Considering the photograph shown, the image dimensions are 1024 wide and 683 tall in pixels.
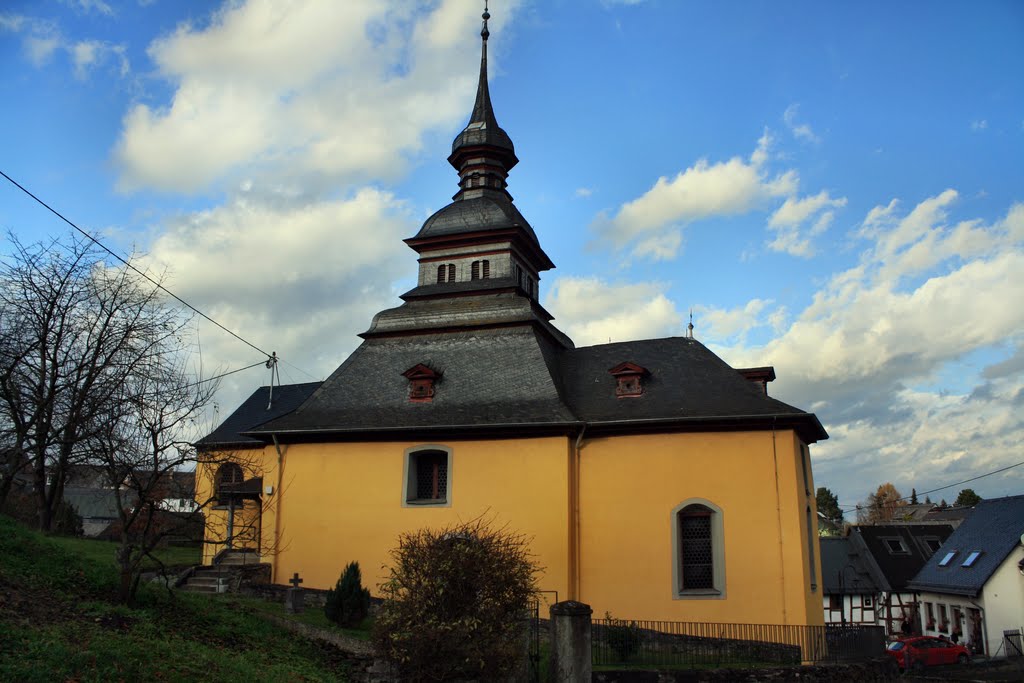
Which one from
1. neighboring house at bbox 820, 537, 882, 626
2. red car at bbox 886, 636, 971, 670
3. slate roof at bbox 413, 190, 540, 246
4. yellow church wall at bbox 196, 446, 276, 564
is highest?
slate roof at bbox 413, 190, 540, 246

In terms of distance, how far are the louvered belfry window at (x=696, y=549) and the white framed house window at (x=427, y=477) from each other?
6.10 metres

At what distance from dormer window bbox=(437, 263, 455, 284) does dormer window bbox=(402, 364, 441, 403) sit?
5238mm

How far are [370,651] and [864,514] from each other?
108 m

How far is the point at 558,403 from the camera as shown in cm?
2059

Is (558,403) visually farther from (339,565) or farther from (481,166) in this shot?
(481,166)

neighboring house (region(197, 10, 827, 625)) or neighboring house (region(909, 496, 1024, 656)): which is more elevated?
neighboring house (region(197, 10, 827, 625))

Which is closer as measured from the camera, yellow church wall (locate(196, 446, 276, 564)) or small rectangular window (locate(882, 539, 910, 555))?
yellow church wall (locate(196, 446, 276, 564))

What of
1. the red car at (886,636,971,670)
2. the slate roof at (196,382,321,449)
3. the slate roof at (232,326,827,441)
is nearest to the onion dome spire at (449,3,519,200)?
the slate roof at (232,326,827,441)

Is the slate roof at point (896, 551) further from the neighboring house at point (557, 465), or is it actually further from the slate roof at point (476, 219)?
the slate roof at point (476, 219)

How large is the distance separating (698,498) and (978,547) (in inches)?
963

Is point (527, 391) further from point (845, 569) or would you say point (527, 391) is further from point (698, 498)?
point (845, 569)

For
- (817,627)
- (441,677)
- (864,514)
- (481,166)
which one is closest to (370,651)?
(441,677)

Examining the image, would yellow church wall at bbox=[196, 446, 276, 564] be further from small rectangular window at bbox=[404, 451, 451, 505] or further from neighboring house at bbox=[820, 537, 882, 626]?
neighboring house at bbox=[820, 537, 882, 626]

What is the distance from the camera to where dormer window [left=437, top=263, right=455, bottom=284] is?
26578 millimetres
